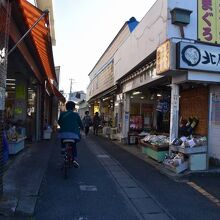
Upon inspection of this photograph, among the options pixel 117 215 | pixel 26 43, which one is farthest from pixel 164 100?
pixel 117 215

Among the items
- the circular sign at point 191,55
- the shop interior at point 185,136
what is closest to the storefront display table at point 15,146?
the shop interior at point 185,136

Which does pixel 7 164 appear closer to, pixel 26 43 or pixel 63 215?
pixel 26 43

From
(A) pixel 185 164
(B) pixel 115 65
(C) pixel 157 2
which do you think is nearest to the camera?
(A) pixel 185 164

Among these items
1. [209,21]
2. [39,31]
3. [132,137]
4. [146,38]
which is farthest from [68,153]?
[132,137]

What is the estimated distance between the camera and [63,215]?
6488mm

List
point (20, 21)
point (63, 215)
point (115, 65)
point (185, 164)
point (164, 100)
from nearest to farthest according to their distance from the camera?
point (63, 215) → point (20, 21) → point (185, 164) → point (164, 100) → point (115, 65)

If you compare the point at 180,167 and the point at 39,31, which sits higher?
the point at 39,31

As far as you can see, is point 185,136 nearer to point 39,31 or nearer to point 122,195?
point 122,195

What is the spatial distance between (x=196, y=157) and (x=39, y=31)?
5.59m

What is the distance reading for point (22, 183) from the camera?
8.46 m

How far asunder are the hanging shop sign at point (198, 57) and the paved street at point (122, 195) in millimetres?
3062

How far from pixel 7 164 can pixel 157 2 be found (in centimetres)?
686

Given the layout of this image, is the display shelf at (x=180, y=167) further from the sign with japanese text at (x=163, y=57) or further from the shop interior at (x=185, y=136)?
the sign with japanese text at (x=163, y=57)

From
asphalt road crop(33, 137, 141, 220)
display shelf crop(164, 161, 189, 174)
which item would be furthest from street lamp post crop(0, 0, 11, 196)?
display shelf crop(164, 161, 189, 174)
